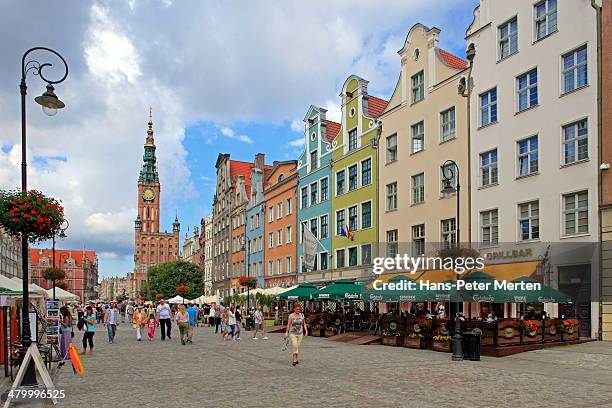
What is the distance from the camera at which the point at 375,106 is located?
4262 centimetres

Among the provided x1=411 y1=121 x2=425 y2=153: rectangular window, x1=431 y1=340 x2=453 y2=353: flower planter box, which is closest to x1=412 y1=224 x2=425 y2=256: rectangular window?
x1=411 y1=121 x2=425 y2=153: rectangular window

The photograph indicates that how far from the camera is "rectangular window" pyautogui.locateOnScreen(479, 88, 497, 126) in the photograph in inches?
1165

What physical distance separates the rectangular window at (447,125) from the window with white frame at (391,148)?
14.9 ft

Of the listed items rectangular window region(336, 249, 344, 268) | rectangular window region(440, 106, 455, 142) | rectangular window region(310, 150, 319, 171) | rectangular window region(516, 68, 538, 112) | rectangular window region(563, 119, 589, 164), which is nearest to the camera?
rectangular window region(563, 119, 589, 164)

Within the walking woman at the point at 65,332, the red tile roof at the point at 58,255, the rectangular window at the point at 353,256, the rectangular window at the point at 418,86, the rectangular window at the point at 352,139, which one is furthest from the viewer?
the red tile roof at the point at 58,255

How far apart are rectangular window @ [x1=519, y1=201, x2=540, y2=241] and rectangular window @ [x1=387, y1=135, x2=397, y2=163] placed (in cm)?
1094

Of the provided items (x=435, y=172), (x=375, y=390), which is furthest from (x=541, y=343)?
(x=435, y=172)

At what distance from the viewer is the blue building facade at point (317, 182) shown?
45.4m

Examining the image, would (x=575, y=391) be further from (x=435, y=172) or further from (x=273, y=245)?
(x=273, y=245)

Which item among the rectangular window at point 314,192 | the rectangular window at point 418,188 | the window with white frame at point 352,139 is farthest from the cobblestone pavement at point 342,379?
the rectangular window at point 314,192

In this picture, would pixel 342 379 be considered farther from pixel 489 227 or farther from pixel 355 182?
pixel 355 182

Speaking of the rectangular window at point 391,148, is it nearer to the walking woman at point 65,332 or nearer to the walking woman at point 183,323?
the walking woman at point 183,323

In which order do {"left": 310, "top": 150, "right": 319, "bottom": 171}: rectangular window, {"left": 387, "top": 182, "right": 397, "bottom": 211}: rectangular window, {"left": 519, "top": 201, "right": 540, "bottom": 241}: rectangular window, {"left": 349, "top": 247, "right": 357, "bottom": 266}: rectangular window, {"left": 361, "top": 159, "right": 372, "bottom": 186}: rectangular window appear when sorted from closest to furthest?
{"left": 519, "top": 201, "right": 540, "bottom": 241}: rectangular window, {"left": 387, "top": 182, "right": 397, "bottom": 211}: rectangular window, {"left": 361, "top": 159, "right": 372, "bottom": 186}: rectangular window, {"left": 349, "top": 247, "right": 357, "bottom": 266}: rectangular window, {"left": 310, "top": 150, "right": 319, "bottom": 171}: rectangular window

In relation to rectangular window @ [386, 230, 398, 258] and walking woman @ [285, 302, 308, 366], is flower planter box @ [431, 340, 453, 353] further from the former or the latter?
rectangular window @ [386, 230, 398, 258]
